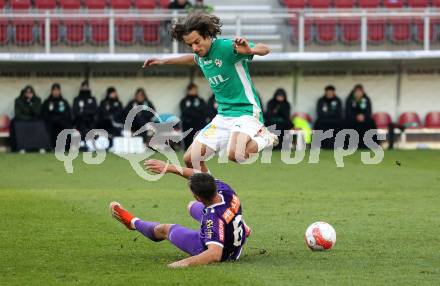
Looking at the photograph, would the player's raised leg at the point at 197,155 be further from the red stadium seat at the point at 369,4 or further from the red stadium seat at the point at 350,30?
the red stadium seat at the point at 369,4

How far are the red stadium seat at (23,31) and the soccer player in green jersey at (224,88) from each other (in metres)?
15.1

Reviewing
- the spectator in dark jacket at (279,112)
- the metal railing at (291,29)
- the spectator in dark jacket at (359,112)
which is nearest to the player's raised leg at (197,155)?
the metal railing at (291,29)

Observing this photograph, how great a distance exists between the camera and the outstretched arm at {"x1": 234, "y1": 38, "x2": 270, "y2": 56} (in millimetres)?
10086

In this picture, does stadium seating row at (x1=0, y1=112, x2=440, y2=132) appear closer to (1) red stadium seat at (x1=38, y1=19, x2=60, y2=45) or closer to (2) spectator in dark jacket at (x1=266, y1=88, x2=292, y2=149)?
(2) spectator in dark jacket at (x1=266, y1=88, x2=292, y2=149)

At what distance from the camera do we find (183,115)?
26031 millimetres

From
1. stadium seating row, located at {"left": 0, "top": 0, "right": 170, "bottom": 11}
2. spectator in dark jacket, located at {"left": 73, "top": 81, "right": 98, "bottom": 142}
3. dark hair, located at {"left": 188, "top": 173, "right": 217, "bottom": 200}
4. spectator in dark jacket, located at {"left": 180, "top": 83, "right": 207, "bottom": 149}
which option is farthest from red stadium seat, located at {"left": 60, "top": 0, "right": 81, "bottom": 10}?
dark hair, located at {"left": 188, "top": 173, "right": 217, "bottom": 200}

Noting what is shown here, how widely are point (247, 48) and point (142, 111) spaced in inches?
603

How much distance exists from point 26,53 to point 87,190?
390 inches

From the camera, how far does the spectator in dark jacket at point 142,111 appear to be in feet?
82.8

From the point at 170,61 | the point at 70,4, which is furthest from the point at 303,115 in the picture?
the point at 170,61

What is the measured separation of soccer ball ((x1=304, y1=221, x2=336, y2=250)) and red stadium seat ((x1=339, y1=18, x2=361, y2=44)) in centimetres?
1710

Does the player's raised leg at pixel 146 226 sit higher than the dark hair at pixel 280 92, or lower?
lower

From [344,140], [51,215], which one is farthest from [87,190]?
[344,140]

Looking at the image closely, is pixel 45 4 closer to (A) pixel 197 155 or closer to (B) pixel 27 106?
(B) pixel 27 106
